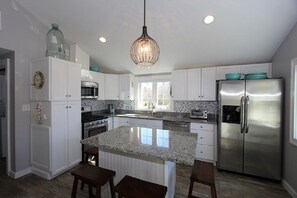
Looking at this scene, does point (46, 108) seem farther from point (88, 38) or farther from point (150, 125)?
point (150, 125)

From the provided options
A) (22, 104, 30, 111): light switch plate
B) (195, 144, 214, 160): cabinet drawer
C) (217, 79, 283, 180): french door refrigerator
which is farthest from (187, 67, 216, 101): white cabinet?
(22, 104, 30, 111): light switch plate

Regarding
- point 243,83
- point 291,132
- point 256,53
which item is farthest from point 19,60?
point 291,132

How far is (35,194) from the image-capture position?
2145 millimetres

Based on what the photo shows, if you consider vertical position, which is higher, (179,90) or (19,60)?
(19,60)

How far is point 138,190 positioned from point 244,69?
3.15 metres

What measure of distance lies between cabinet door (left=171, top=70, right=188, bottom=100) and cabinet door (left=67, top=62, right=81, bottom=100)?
85.2 inches

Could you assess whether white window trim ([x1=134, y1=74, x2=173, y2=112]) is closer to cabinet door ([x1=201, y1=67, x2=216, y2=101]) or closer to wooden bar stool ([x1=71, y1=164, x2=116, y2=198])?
cabinet door ([x1=201, y1=67, x2=216, y2=101])

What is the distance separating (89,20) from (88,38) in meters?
0.56

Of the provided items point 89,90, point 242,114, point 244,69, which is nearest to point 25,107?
point 89,90

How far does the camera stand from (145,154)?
1.31 m

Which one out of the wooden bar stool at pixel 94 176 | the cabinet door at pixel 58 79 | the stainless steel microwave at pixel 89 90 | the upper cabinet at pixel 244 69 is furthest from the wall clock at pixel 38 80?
the upper cabinet at pixel 244 69

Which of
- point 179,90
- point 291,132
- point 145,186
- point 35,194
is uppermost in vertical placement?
point 179,90

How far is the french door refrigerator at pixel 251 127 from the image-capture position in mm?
2494

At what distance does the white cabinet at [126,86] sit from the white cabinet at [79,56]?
101 centimetres
